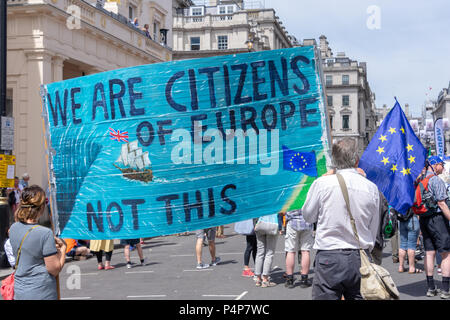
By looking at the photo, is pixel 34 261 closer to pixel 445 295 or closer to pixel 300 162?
pixel 300 162

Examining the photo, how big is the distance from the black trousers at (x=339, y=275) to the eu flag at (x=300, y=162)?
3.52 ft

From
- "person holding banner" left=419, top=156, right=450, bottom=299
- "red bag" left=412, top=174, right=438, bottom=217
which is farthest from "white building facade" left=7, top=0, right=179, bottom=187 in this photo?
"person holding banner" left=419, top=156, right=450, bottom=299

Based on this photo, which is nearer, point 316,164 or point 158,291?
point 316,164

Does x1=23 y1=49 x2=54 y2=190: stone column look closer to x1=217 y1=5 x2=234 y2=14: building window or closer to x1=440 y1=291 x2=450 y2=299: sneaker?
x1=440 y1=291 x2=450 y2=299: sneaker

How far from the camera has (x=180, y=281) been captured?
9.45 meters

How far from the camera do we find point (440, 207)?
24.9ft

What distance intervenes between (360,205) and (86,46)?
65.1 ft

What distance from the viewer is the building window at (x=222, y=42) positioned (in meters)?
60.7

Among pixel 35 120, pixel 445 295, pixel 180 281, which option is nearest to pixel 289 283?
pixel 180 281

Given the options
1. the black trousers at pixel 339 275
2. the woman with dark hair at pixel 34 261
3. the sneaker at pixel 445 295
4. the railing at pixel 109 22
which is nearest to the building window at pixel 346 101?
the railing at pixel 109 22

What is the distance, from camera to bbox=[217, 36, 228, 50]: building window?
60.7m

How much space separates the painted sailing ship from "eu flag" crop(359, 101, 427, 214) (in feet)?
8.87

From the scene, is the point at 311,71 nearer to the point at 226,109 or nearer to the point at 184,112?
the point at 226,109

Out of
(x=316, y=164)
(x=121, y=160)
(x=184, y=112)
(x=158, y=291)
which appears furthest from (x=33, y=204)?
(x=158, y=291)
